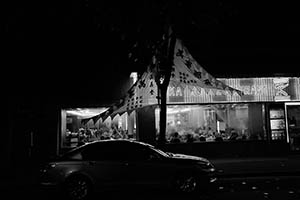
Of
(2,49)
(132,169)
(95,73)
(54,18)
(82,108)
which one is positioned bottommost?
(132,169)

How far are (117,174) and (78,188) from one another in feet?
3.94

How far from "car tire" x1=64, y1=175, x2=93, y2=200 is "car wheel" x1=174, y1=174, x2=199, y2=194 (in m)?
2.54

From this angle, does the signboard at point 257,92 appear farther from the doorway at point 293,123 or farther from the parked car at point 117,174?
the parked car at point 117,174

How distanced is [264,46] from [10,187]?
14575 millimetres

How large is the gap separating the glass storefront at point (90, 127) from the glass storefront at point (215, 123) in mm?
2258

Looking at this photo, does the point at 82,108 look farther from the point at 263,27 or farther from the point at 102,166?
the point at 263,27

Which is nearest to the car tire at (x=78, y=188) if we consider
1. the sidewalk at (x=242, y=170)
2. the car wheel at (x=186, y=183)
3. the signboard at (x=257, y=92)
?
the car wheel at (x=186, y=183)

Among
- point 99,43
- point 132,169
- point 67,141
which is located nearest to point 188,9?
point 99,43

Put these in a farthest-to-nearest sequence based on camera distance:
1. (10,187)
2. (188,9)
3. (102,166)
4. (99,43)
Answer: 1. (99,43)
2. (188,9)
3. (10,187)
4. (102,166)

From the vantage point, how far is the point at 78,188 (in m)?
9.13

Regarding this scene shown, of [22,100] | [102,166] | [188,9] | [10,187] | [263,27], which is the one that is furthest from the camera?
[263,27]

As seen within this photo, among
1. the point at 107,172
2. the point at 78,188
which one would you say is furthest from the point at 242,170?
the point at 78,188

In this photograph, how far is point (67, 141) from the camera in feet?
54.2

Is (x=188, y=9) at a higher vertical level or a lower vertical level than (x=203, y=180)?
higher
